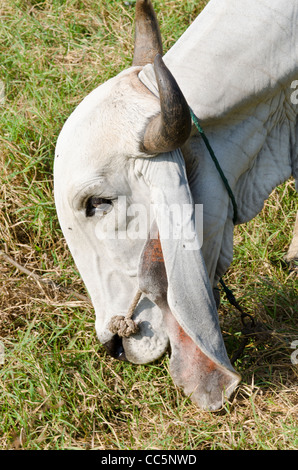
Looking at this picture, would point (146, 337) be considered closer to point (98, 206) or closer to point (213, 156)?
point (98, 206)

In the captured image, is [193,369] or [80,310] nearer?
[193,369]

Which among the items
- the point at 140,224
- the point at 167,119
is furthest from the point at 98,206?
the point at 167,119

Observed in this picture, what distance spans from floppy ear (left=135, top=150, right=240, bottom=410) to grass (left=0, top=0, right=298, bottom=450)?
0.48 metres

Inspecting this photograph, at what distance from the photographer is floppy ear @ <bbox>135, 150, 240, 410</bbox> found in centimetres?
258

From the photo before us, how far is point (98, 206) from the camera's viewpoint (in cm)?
265

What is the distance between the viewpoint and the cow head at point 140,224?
2.57 meters

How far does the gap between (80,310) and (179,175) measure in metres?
1.53

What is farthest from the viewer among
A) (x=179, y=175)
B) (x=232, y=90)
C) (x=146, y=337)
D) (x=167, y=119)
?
(x=146, y=337)

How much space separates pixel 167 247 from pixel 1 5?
3744 millimetres

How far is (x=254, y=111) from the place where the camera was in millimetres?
2836

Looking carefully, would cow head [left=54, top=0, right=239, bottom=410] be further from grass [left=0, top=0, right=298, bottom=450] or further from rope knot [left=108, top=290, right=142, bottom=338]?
grass [left=0, top=0, right=298, bottom=450]
